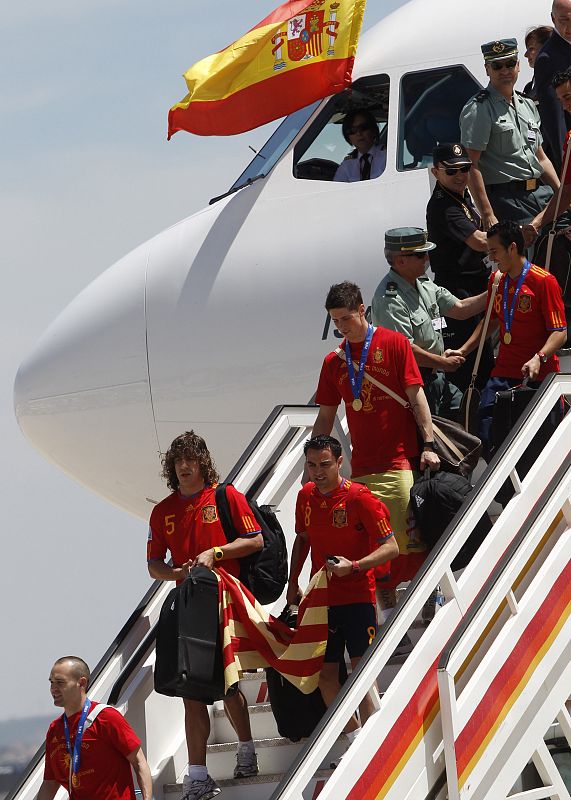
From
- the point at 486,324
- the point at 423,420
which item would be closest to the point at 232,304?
the point at 486,324

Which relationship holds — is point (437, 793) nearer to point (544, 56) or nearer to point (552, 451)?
point (552, 451)

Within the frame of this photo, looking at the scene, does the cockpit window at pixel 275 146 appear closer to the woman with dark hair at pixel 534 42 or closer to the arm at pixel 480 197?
the woman with dark hair at pixel 534 42

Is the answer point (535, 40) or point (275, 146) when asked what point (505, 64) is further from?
point (275, 146)

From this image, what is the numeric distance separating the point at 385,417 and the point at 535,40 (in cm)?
362

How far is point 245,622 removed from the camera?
693 cm

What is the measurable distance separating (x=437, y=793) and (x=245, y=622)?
46.1 inches

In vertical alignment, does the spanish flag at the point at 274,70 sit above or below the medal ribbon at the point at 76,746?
above

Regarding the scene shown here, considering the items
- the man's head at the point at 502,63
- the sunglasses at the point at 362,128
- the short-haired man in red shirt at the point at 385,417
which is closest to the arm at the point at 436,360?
the short-haired man in red shirt at the point at 385,417

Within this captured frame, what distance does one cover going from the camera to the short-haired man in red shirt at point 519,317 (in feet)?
25.2

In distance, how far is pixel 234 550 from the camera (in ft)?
22.9

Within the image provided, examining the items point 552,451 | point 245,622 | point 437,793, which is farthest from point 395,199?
point 437,793

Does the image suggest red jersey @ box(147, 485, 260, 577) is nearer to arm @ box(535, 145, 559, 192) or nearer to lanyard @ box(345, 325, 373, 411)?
lanyard @ box(345, 325, 373, 411)

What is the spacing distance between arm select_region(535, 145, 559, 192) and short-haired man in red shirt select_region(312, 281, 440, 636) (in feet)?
7.36

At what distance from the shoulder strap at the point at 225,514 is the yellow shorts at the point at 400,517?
806mm
